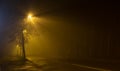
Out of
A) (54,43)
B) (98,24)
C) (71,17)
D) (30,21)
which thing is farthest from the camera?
(54,43)

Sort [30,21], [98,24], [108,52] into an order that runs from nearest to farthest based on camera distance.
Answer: [30,21], [108,52], [98,24]

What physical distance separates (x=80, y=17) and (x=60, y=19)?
5044 mm

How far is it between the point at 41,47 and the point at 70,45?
7142 millimetres

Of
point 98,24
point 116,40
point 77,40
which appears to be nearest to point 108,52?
point 116,40

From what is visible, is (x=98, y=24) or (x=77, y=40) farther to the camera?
(x=77, y=40)

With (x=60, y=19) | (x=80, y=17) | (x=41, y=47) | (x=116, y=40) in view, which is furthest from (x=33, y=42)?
(x=116, y=40)

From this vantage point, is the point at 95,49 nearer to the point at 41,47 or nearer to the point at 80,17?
the point at 80,17

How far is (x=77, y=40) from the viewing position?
141 ft

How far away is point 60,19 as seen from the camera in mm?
44656

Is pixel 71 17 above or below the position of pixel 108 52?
above

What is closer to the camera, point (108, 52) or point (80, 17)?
point (108, 52)

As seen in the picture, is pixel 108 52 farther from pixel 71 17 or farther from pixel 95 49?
pixel 71 17

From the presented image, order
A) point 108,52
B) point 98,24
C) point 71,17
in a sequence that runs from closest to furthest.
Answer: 1. point 108,52
2. point 98,24
3. point 71,17

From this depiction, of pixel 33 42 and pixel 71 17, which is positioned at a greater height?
pixel 71 17
